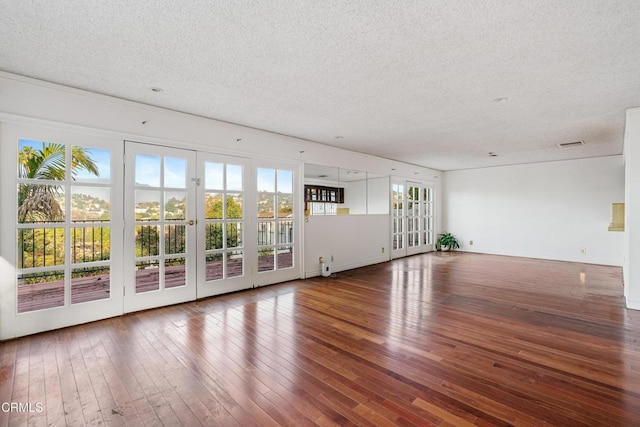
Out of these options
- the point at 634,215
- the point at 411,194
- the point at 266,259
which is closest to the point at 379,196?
the point at 411,194

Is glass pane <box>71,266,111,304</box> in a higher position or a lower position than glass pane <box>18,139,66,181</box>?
lower

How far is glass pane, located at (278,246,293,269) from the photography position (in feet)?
16.9

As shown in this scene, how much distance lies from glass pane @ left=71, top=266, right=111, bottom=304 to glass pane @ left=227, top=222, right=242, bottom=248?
1.53m

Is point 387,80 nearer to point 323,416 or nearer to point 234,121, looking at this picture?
point 234,121

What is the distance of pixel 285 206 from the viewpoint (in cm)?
521

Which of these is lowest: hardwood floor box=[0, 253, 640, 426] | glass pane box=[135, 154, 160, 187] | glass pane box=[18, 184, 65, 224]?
hardwood floor box=[0, 253, 640, 426]

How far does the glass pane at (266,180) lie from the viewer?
4.85 metres

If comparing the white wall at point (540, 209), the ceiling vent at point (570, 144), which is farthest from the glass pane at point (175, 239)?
the white wall at point (540, 209)

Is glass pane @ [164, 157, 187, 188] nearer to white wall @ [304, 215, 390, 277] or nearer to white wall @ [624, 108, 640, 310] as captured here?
white wall @ [304, 215, 390, 277]

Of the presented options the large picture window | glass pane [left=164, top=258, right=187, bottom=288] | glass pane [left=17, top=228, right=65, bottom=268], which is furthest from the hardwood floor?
glass pane [left=17, top=228, right=65, bottom=268]

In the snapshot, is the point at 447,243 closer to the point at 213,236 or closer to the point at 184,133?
the point at 213,236

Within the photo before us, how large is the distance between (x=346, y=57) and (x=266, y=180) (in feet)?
8.93

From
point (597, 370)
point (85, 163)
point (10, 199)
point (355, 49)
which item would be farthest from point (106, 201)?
point (597, 370)

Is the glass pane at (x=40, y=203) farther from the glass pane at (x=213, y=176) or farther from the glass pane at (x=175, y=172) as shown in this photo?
the glass pane at (x=213, y=176)
